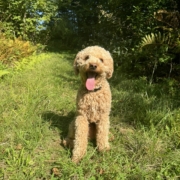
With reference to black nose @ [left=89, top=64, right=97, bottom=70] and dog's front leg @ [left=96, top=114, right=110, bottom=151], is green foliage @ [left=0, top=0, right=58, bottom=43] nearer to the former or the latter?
black nose @ [left=89, top=64, right=97, bottom=70]

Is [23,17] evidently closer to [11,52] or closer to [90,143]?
[11,52]

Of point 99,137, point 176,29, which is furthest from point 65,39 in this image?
point 99,137

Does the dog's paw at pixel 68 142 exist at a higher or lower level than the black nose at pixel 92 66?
lower

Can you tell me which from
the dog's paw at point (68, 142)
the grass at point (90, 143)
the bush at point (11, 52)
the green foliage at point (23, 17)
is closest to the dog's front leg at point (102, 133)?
the grass at point (90, 143)

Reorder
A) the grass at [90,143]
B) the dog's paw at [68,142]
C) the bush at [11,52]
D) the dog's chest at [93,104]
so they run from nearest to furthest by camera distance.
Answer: the grass at [90,143] < the dog's chest at [93,104] < the dog's paw at [68,142] < the bush at [11,52]

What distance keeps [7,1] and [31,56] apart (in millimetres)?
2161

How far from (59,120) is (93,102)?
1.07m

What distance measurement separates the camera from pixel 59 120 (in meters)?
3.28

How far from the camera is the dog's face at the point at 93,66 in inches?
92.2

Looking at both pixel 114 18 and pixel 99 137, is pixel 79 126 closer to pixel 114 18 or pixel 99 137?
pixel 99 137

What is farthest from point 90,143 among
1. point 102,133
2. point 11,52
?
point 11,52

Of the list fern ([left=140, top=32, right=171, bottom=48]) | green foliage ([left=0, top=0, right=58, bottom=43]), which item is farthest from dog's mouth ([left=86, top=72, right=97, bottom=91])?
green foliage ([left=0, top=0, right=58, bottom=43])

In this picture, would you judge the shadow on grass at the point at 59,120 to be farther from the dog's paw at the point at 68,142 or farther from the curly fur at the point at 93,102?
the curly fur at the point at 93,102

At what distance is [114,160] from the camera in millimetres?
2258
